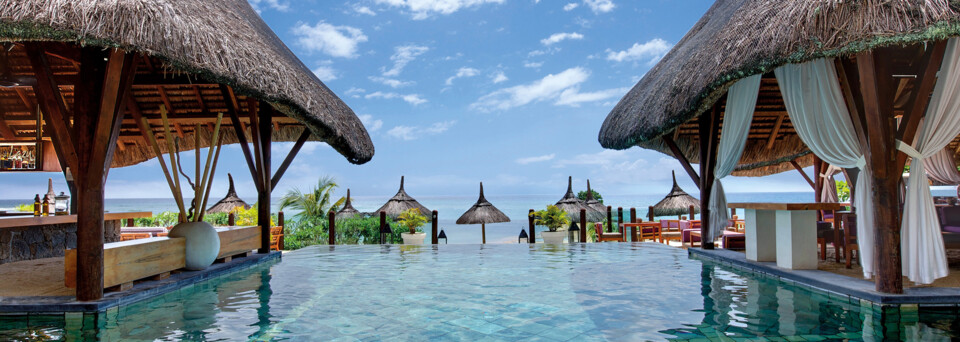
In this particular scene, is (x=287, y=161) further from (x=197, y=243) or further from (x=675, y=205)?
(x=675, y=205)

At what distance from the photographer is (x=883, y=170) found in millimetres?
3811

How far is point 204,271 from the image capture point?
17.7 feet

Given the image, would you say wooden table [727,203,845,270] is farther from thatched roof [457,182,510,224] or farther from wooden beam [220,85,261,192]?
thatched roof [457,182,510,224]

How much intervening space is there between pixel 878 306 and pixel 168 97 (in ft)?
26.7

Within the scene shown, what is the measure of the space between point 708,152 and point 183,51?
218 inches

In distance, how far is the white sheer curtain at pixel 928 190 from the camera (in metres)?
3.87

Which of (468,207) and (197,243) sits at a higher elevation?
(197,243)

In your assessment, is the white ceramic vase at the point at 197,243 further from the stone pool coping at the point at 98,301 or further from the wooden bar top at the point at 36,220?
the wooden bar top at the point at 36,220

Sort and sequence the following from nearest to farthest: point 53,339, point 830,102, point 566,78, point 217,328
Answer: point 53,339 → point 217,328 → point 830,102 → point 566,78

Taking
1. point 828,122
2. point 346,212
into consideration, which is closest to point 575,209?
point 346,212

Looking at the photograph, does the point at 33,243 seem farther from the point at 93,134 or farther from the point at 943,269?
the point at 943,269

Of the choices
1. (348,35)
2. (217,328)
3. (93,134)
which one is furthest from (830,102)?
(348,35)

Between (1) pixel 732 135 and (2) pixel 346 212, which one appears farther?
(2) pixel 346 212

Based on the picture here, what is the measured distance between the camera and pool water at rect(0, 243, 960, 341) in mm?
3217
